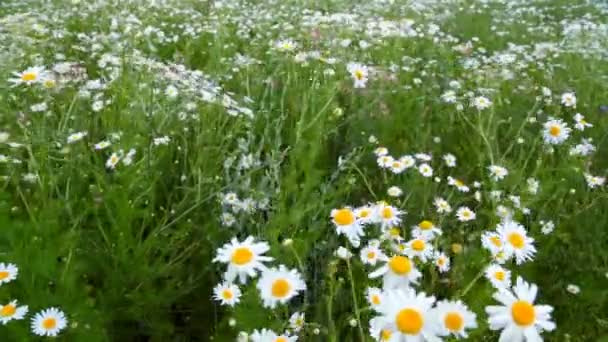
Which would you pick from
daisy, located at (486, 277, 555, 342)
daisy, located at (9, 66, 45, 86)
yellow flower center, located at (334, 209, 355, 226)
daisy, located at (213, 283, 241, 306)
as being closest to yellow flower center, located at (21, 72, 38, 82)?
daisy, located at (9, 66, 45, 86)

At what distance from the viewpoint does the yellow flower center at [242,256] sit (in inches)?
48.0

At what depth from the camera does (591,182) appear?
2488 millimetres

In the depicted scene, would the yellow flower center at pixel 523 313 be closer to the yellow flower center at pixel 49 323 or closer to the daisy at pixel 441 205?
the yellow flower center at pixel 49 323

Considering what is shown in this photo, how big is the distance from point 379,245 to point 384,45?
281 centimetres

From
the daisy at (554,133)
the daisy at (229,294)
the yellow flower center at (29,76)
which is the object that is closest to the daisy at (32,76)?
the yellow flower center at (29,76)

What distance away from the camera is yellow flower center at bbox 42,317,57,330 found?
1326 millimetres

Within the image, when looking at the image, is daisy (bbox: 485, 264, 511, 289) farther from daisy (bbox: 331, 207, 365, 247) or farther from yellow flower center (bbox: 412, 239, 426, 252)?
daisy (bbox: 331, 207, 365, 247)

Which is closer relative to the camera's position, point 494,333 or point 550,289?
point 494,333

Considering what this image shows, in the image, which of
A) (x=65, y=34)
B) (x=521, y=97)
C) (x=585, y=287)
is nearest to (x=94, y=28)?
(x=65, y=34)

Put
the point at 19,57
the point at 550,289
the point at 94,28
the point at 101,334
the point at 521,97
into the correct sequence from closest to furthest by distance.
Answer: the point at 101,334, the point at 550,289, the point at 19,57, the point at 521,97, the point at 94,28

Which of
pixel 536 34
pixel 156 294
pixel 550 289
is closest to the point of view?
pixel 156 294

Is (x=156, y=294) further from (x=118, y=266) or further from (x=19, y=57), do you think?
(x=19, y=57)

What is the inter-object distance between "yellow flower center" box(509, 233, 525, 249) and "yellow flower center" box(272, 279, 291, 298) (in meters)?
0.62

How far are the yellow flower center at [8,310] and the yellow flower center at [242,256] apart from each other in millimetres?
552
